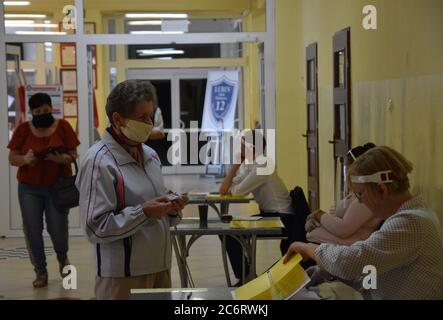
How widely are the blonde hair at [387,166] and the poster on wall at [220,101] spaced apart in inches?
459

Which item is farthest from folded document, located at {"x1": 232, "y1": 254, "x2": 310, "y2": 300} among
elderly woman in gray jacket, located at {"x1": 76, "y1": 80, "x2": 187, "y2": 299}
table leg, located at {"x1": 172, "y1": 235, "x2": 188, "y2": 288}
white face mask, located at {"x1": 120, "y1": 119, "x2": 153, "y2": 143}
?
table leg, located at {"x1": 172, "y1": 235, "x2": 188, "y2": 288}

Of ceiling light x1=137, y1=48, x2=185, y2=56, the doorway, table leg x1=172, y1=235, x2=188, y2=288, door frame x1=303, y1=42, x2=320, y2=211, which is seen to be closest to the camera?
table leg x1=172, y1=235, x2=188, y2=288

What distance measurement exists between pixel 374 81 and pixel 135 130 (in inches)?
131

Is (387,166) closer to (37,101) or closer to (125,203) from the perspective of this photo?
(125,203)

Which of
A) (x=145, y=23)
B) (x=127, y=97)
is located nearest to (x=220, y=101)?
(x=145, y=23)

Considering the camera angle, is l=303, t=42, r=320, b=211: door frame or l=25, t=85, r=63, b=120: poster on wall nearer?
l=303, t=42, r=320, b=211: door frame

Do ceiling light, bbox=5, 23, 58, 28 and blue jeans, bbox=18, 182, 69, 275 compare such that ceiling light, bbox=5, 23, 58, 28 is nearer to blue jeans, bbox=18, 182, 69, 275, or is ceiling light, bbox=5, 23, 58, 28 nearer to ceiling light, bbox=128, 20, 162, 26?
ceiling light, bbox=128, 20, 162, 26

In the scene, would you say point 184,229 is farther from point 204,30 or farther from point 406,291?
point 204,30

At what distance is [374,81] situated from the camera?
6.07 m

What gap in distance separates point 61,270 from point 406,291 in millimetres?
4540

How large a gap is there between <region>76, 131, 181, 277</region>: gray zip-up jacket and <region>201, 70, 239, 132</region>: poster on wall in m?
11.3

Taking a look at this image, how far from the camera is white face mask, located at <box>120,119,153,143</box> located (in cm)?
309

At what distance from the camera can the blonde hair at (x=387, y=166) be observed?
2.75 metres
